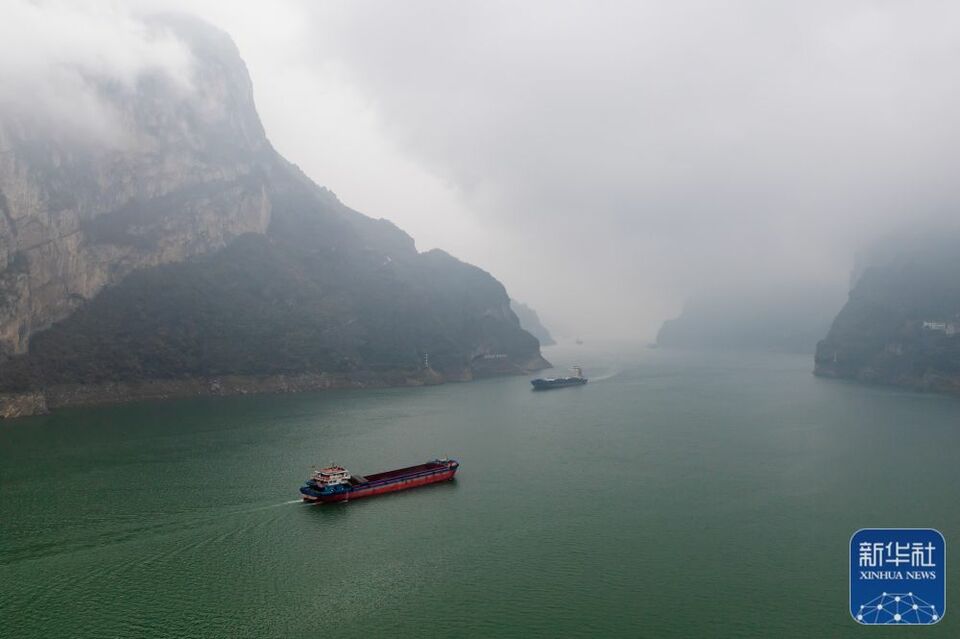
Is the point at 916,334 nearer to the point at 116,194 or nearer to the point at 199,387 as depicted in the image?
the point at 199,387

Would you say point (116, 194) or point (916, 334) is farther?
point (916, 334)

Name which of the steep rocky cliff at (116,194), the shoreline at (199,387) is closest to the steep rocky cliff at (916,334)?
the shoreline at (199,387)

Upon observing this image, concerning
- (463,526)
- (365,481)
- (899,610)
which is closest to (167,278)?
(365,481)

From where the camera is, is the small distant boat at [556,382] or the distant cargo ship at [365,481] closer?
the distant cargo ship at [365,481]

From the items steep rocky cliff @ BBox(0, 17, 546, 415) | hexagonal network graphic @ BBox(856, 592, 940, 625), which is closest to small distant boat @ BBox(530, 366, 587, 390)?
steep rocky cliff @ BBox(0, 17, 546, 415)

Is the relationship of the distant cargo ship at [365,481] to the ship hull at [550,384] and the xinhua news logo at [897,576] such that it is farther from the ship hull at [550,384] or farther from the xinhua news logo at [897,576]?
the ship hull at [550,384]

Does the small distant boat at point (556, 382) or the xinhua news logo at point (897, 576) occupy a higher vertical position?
the small distant boat at point (556, 382)

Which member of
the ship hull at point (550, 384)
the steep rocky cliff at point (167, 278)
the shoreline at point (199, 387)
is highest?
the steep rocky cliff at point (167, 278)

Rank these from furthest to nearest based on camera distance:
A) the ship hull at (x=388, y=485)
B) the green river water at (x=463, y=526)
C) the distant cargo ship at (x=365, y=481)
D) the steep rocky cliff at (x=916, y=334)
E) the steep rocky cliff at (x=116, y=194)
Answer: the steep rocky cliff at (x=916, y=334)
the steep rocky cliff at (x=116, y=194)
the distant cargo ship at (x=365, y=481)
the ship hull at (x=388, y=485)
the green river water at (x=463, y=526)
